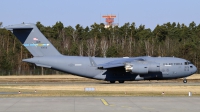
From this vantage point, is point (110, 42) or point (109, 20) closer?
point (110, 42)

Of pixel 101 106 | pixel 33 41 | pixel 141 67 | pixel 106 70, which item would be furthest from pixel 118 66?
pixel 101 106

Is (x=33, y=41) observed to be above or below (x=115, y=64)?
above

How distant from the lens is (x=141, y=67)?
48094 millimetres

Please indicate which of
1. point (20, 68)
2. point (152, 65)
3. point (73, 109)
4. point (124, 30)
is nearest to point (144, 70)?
point (152, 65)

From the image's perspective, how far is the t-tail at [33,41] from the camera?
167 feet

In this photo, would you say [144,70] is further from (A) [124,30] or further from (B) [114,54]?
(A) [124,30]

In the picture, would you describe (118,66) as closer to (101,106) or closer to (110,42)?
(101,106)

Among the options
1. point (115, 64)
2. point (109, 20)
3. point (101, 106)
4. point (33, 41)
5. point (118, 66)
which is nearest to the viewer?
point (101, 106)

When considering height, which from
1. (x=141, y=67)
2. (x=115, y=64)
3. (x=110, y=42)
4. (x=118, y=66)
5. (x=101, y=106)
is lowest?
(x=101, y=106)

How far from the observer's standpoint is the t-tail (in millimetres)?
50812

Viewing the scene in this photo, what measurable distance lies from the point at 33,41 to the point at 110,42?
197 feet

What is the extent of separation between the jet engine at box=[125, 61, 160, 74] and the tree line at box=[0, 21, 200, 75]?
101ft

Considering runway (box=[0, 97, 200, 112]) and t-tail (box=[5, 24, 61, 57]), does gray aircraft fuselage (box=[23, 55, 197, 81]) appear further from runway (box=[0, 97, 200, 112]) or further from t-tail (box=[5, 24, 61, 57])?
runway (box=[0, 97, 200, 112])

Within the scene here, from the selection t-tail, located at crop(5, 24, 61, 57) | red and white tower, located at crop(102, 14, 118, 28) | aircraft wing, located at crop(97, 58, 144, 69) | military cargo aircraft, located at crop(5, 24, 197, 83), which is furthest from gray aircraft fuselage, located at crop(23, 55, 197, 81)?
red and white tower, located at crop(102, 14, 118, 28)
